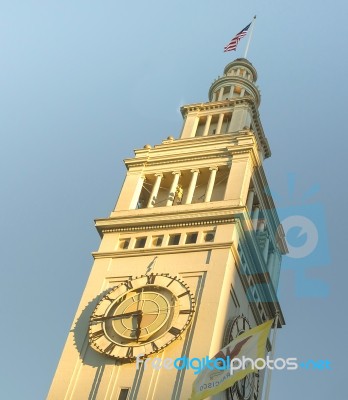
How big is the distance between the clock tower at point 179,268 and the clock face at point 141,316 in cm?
6

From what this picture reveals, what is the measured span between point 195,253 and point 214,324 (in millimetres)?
5498

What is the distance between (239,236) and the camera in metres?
41.4

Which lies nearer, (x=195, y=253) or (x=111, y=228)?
(x=195, y=253)

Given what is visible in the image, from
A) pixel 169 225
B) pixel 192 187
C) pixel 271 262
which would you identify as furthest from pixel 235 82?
pixel 169 225

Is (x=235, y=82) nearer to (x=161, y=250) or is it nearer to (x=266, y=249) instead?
(x=266, y=249)

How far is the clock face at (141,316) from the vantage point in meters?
36.4

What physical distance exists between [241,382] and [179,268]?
22.0ft

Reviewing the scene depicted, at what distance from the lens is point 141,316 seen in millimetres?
37719

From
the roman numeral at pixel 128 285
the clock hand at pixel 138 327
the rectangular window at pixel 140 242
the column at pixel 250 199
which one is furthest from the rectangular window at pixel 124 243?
the column at pixel 250 199

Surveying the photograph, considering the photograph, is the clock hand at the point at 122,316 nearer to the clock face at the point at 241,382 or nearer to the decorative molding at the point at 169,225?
the clock face at the point at 241,382

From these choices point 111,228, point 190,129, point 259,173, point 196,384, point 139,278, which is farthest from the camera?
point 190,129

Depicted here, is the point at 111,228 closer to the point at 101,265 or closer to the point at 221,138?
the point at 101,265

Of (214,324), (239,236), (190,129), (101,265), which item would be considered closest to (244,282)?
(239,236)

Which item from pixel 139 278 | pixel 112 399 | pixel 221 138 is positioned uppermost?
pixel 221 138
